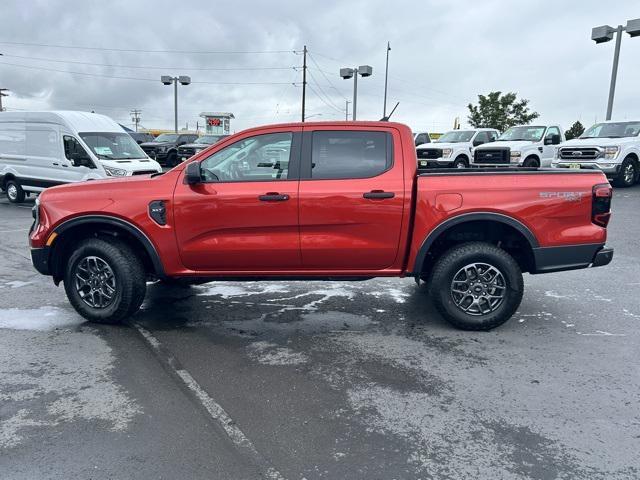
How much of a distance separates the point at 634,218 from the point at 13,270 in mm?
11648

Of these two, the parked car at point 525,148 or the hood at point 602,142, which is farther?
Result: the parked car at point 525,148

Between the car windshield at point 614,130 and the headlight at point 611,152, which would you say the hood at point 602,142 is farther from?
the car windshield at point 614,130

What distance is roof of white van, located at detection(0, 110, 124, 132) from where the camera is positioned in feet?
42.7

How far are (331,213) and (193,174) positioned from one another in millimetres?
1224

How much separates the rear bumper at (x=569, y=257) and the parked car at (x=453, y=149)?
14.3 metres

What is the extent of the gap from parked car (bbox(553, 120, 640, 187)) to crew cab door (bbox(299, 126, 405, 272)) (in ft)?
42.0

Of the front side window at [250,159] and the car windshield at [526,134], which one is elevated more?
the car windshield at [526,134]

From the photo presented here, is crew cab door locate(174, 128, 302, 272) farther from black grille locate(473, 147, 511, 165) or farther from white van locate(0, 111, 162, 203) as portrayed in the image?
black grille locate(473, 147, 511, 165)

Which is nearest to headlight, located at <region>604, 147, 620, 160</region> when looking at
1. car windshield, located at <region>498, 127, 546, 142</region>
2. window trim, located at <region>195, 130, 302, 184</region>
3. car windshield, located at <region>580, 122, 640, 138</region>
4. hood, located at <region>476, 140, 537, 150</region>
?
car windshield, located at <region>580, 122, 640, 138</region>

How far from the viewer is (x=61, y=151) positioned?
42.9ft

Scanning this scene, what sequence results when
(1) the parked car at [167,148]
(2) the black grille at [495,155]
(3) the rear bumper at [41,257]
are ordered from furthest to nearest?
(1) the parked car at [167,148] < (2) the black grille at [495,155] < (3) the rear bumper at [41,257]

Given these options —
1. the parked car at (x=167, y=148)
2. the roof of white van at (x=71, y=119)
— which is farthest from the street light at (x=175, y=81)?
the roof of white van at (x=71, y=119)

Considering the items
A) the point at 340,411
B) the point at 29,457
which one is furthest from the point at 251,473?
the point at 29,457

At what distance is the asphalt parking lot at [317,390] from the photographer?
9.52 ft
